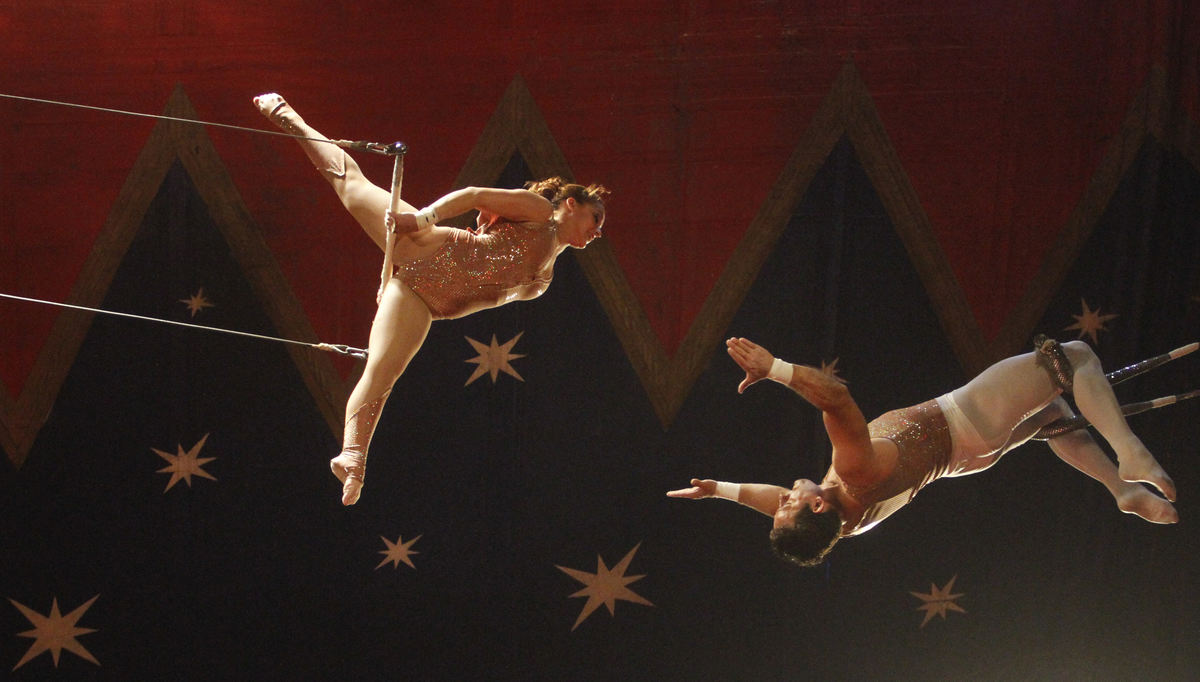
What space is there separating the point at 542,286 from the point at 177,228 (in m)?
1.38

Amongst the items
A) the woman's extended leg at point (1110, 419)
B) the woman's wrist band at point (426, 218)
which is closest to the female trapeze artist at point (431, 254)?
the woman's wrist band at point (426, 218)

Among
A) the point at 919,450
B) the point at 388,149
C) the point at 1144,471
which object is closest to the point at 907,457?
the point at 919,450

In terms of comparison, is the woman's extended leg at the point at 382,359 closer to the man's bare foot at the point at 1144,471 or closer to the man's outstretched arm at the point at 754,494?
the man's outstretched arm at the point at 754,494

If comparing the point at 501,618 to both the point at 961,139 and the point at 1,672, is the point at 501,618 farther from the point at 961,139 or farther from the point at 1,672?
the point at 961,139

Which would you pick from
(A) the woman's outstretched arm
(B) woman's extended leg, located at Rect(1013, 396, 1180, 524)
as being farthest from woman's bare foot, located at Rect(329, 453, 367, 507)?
(B) woman's extended leg, located at Rect(1013, 396, 1180, 524)

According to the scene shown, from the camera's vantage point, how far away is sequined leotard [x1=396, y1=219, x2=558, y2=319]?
8.85 feet

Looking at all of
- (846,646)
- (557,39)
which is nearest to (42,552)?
(557,39)

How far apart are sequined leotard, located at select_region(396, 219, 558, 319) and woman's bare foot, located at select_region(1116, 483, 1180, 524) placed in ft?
5.13

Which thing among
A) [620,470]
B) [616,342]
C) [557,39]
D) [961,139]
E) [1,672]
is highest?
[557,39]

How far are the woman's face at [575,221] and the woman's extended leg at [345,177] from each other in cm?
38

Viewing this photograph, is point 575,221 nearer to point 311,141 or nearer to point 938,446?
point 311,141

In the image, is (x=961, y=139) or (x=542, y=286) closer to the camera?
(x=542, y=286)

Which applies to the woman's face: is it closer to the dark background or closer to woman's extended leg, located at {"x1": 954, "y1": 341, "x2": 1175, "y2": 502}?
the dark background

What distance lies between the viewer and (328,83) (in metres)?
3.60
